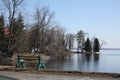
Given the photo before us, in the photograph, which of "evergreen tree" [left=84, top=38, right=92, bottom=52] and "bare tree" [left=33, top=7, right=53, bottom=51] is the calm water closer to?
"bare tree" [left=33, top=7, right=53, bottom=51]

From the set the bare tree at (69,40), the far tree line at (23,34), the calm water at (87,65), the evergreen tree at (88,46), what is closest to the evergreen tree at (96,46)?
the evergreen tree at (88,46)

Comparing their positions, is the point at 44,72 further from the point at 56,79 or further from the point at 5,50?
the point at 5,50

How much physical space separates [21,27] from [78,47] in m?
80.4

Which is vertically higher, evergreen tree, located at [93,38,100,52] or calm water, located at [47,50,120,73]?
evergreen tree, located at [93,38,100,52]

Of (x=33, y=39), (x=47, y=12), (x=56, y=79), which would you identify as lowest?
(x=56, y=79)

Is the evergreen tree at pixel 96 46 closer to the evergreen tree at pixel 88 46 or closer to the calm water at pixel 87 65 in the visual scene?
the evergreen tree at pixel 88 46

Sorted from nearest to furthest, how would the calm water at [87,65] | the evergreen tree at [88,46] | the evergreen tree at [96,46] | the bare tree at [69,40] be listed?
the calm water at [87,65] → the bare tree at [69,40] → the evergreen tree at [88,46] → the evergreen tree at [96,46]

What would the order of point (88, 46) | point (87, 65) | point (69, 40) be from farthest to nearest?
1. point (88, 46)
2. point (69, 40)
3. point (87, 65)

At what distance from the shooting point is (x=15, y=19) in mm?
60188

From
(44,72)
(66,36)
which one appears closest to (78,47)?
(66,36)

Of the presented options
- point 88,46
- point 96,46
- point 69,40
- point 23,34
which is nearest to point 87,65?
point 23,34

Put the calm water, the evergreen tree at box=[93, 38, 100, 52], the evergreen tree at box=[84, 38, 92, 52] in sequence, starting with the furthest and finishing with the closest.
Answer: the evergreen tree at box=[93, 38, 100, 52] < the evergreen tree at box=[84, 38, 92, 52] < the calm water

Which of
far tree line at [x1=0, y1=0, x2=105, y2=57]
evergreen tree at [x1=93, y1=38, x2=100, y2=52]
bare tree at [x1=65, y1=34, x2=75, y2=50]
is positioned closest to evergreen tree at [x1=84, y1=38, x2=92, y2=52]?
evergreen tree at [x1=93, y1=38, x2=100, y2=52]

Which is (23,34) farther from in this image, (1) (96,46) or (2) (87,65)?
(1) (96,46)
